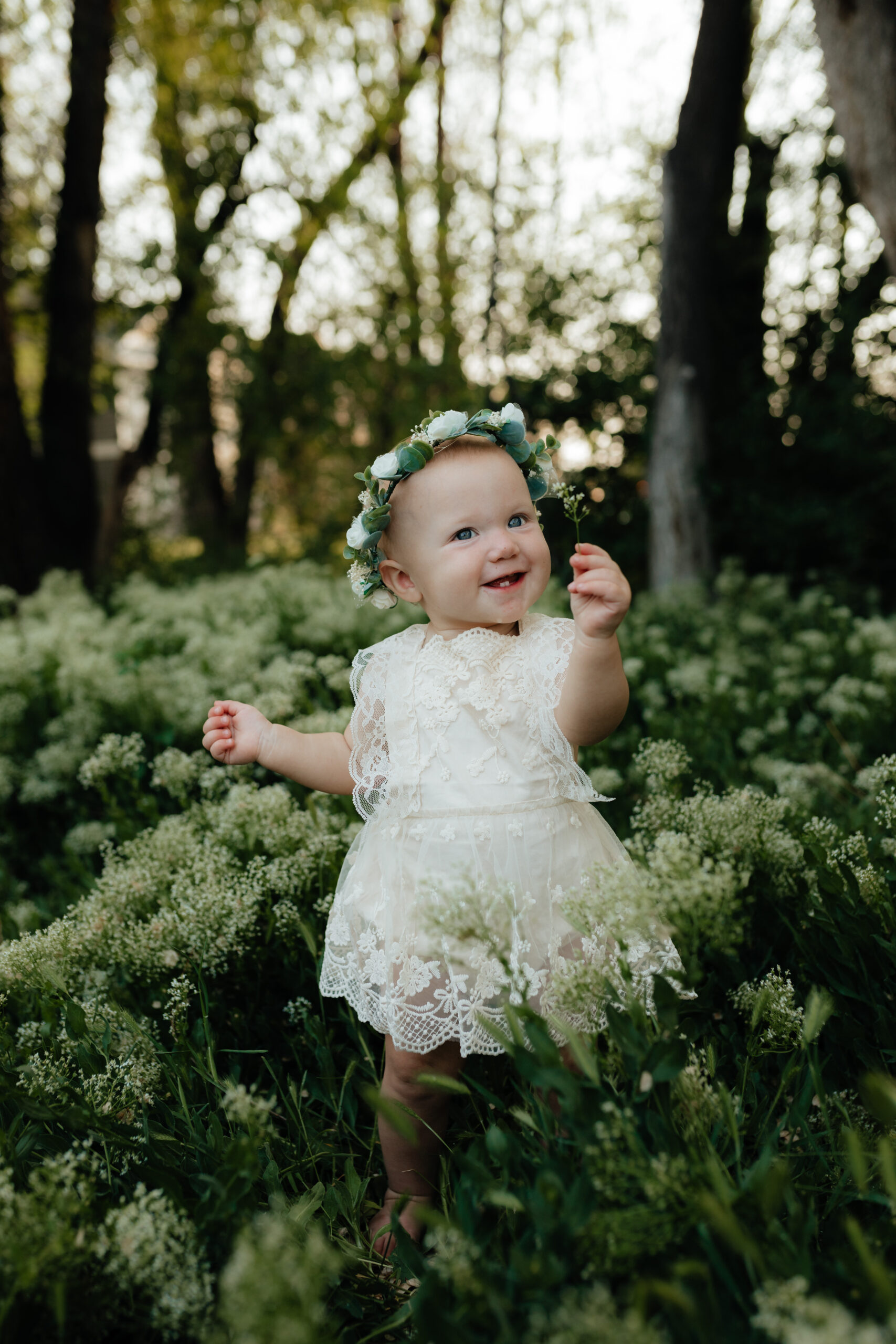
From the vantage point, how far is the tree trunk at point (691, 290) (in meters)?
6.41

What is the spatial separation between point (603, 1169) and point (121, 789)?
8.60 feet

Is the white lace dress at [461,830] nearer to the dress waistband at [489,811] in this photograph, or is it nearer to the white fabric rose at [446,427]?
the dress waistband at [489,811]

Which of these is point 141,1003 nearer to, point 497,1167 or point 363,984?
point 363,984

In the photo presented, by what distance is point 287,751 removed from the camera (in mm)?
2121

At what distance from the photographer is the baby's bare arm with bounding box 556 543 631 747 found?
170cm

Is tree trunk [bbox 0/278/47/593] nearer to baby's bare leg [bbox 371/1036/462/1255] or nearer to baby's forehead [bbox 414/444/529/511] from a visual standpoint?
baby's forehead [bbox 414/444/529/511]

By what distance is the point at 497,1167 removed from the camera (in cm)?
155

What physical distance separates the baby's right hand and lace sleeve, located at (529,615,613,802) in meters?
0.69

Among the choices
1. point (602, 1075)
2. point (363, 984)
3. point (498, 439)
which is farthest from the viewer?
point (498, 439)

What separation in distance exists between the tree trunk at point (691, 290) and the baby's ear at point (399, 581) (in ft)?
15.7

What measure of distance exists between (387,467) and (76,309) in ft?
26.0

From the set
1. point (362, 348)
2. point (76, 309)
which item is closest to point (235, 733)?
point (76, 309)

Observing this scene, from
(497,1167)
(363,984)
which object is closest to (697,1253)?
(497,1167)

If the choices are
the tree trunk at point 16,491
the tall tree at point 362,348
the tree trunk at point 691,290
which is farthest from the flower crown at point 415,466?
the tall tree at point 362,348
